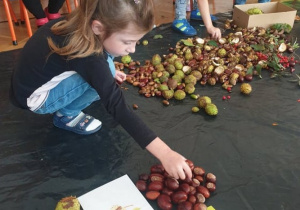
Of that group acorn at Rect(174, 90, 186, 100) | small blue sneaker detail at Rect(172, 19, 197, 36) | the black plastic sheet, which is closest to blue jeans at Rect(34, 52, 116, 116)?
the black plastic sheet

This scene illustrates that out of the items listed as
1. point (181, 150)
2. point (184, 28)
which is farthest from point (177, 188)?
point (184, 28)

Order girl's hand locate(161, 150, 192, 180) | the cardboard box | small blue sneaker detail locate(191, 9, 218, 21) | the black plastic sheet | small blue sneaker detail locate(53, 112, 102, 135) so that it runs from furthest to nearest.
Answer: small blue sneaker detail locate(191, 9, 218, 21) → the cardboard box → small blue sneaker detail locate(53, 112, 102, 135) → the black plastic sheet → girl's hand locate(161, 150, 192, 180)

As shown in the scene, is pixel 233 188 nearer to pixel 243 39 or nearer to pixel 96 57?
pixel 96 57

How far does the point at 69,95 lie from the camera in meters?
1.28

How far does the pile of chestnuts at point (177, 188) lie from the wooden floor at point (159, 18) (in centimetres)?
177

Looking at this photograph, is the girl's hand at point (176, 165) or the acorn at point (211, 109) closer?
the girl's hand at point (176, 165)

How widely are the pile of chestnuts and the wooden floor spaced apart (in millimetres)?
1775

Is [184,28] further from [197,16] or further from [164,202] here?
[164,202]

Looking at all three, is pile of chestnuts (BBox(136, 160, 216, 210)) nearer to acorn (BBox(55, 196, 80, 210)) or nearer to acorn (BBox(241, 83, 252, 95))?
acorn (BBox(55, 196, 80, 210))

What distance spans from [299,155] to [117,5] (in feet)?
3.06

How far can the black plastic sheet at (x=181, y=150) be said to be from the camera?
1068 millimetres

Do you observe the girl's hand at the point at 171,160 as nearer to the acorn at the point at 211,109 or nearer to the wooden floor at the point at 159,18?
the acorn at the point at 211,109

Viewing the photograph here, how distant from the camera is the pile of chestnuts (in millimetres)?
995

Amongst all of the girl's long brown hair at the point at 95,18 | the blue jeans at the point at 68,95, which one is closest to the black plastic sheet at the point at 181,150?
the blue jeans at the point at 68,95
